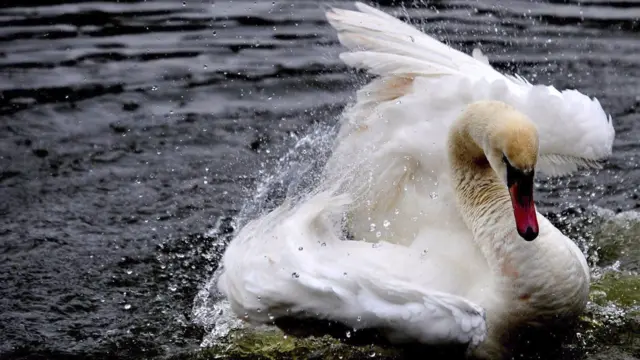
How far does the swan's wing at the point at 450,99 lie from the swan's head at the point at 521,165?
0.58m

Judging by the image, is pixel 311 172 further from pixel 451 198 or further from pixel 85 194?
pixel 85 194

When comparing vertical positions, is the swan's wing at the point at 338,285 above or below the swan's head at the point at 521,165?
below

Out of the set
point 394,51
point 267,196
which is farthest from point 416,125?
point 267,196

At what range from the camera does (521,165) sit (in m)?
4.54

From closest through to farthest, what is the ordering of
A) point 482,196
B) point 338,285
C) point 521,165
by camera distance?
point 521,165 < point 338,285 < point 482,196

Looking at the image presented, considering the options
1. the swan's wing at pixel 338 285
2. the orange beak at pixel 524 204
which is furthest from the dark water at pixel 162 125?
the orange beak at pixel 524 204

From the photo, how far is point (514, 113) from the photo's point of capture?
4727mm

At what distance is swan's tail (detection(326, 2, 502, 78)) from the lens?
5.51m

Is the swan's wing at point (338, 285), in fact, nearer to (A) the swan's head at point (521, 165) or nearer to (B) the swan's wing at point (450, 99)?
(A) the swan's head at point (521, 165)

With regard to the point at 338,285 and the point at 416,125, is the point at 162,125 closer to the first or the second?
the point at 416,125

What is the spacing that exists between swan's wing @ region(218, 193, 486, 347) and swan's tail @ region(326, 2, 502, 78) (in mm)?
818

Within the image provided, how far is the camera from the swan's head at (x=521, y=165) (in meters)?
4.54

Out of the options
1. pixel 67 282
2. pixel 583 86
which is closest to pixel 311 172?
pixel 67 282

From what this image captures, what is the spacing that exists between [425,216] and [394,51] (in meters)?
0.90
